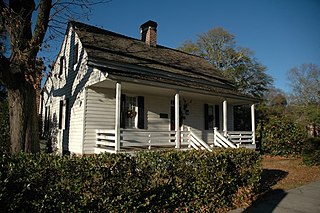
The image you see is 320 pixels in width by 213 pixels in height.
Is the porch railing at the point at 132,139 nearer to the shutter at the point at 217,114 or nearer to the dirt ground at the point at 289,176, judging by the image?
the dirt ground at the point at 289,176

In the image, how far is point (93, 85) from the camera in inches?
448

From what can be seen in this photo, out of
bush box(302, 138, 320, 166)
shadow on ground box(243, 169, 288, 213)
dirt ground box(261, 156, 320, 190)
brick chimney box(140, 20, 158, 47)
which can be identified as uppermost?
brick chimney box(140, 20, 158, 47)

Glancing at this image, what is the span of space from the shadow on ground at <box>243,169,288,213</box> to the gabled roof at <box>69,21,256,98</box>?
5.58m

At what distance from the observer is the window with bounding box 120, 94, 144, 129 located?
1250 cm

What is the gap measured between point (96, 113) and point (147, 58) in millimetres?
5279

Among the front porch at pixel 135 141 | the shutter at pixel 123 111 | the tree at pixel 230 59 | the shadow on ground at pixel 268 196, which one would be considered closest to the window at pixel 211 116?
the front porch at pixel 135 141

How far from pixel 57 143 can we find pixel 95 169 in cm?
1148

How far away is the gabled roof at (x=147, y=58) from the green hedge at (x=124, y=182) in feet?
19.3

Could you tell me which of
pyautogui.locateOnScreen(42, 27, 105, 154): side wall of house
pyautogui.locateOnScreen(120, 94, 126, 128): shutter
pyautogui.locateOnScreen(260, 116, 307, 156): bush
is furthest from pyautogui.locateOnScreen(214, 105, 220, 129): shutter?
pyautogui.locateOnScreen(42, 27, 105, 154): side wall of house

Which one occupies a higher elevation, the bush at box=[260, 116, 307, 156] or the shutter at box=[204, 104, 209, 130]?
the shutter at box=[204, 104, 209, 130]

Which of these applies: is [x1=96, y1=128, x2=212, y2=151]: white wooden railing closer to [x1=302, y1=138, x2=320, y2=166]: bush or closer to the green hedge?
the green hedge

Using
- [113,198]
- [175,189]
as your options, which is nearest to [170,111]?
[175,189]

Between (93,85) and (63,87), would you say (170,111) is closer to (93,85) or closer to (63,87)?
(93,85)

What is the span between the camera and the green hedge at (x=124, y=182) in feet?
11.5
